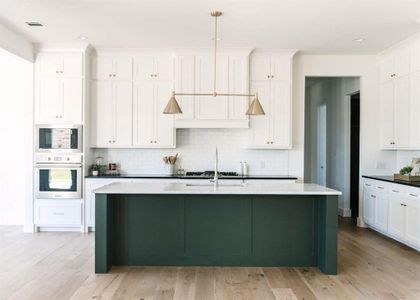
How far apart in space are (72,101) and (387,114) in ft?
16.5

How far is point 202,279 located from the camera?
357 centimetres

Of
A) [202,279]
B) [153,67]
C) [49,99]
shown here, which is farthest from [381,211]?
[49,99]

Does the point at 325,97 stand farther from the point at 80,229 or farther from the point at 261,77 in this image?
the point at 80,229

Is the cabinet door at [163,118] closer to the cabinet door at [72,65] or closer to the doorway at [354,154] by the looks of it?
the cabinet door at [72,65]

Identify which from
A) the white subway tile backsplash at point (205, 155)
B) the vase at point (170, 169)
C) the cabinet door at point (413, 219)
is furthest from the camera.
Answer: the white subway tile backsplash at point (205, 155)

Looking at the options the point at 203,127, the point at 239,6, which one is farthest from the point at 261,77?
the point at 239,6

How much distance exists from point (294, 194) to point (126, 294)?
74.2 inches

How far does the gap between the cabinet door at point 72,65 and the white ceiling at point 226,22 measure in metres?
0.27

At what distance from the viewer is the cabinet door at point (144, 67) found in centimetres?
582

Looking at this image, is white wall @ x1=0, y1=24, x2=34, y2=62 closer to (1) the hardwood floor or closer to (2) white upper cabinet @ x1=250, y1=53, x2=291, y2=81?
(1) the hardwood floor

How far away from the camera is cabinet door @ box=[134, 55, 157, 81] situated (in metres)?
5.82

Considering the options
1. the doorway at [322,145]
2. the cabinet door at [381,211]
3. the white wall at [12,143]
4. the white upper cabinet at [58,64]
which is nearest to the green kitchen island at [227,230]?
the cabinet door at [381,211]

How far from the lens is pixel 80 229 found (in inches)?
220

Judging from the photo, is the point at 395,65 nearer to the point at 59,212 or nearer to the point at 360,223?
the point at 360,223
